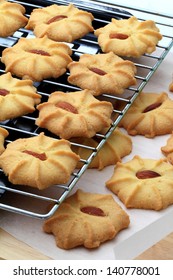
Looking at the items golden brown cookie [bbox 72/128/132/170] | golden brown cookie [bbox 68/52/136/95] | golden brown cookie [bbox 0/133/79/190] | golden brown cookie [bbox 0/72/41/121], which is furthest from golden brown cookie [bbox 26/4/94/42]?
golden brown cookie [bbox 0/133/79/190]

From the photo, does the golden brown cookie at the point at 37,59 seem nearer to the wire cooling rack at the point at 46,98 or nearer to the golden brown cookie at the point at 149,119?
the wire cooling rack at the point at 46,98

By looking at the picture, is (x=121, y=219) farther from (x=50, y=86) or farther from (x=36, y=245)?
(x=50, y=86)

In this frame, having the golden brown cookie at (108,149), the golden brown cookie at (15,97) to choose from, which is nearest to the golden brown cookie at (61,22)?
the golden brown cookie at (15,97)

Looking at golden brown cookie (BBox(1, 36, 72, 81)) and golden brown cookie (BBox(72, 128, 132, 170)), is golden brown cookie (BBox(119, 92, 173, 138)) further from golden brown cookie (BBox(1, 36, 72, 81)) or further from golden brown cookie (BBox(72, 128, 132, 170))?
golden brown cookie (BBox(1, 36, 72, 81))

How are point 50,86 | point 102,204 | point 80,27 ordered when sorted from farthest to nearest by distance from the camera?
point 80,27
point 50,86
point 102,204

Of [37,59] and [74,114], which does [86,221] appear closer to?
[74,114]

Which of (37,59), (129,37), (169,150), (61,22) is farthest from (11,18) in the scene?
(169,150)
